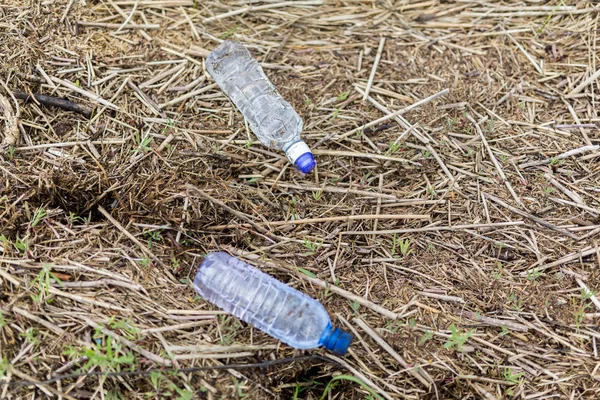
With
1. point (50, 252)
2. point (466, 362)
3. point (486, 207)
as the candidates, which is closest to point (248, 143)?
point (50, 252)

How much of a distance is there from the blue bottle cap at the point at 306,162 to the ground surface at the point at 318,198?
156 mm

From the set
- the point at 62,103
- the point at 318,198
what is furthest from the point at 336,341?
the point at 62,103

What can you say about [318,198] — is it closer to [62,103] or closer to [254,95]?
[254,95]

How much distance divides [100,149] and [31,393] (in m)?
1.17

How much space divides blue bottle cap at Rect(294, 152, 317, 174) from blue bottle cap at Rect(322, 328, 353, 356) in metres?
0.79

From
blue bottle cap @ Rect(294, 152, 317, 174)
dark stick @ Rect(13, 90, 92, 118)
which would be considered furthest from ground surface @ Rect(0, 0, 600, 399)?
blue bottle cap @ Rect(294, 152, 317, 174)

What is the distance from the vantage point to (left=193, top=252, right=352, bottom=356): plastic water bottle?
7.23ft

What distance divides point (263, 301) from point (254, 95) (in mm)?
1172

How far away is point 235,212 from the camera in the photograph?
2.49m

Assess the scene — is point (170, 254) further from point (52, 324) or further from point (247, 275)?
point (52, 324)

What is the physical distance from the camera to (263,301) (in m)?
2.30

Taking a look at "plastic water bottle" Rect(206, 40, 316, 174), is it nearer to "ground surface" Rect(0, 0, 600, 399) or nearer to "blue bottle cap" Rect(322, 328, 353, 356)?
"ground surface" Rect(0, 0, 600, 399)

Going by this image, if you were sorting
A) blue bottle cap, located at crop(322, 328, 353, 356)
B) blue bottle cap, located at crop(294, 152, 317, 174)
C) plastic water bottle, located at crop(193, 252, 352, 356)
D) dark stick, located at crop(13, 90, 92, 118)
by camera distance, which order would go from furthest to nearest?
1. dark stick, located at crop(13, 90, 92, 118)
2. blue bottle cap, located at crop(294, 152, 317, 174)
3. plastic water bottle, located at crop(193, 252, 352, 356)
4. blue bottle cap, located at crop(322, 328, 353, 356)

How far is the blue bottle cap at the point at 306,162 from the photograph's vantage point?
252 cm
